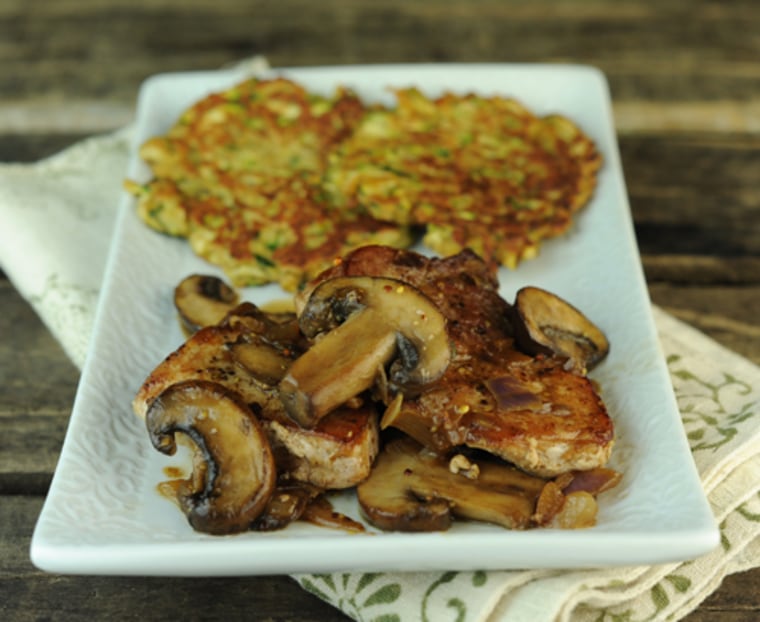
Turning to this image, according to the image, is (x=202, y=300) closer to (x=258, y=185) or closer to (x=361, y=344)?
(x=258, y=185)

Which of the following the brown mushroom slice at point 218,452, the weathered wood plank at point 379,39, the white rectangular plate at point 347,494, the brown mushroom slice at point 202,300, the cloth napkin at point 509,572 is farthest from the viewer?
the weathered wood plank at point 379,39

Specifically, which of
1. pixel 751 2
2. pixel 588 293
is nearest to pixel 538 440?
pixel 588 293

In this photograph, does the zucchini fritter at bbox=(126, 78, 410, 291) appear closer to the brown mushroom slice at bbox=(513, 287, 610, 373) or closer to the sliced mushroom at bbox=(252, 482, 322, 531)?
the brown mushroom slice at bbox=(513, 287, 610, 373)

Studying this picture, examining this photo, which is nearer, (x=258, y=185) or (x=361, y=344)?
(x=361, y=344)

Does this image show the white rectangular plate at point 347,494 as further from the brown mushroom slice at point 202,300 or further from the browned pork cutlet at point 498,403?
the browned pork cutlet at point 498,403

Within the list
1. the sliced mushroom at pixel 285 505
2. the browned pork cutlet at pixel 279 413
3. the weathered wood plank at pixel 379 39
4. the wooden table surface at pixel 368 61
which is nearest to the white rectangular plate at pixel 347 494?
the sliced mushroom at pixel 285 505

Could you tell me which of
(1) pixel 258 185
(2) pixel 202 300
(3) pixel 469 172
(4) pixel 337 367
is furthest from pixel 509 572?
(1) pixel 258 185
